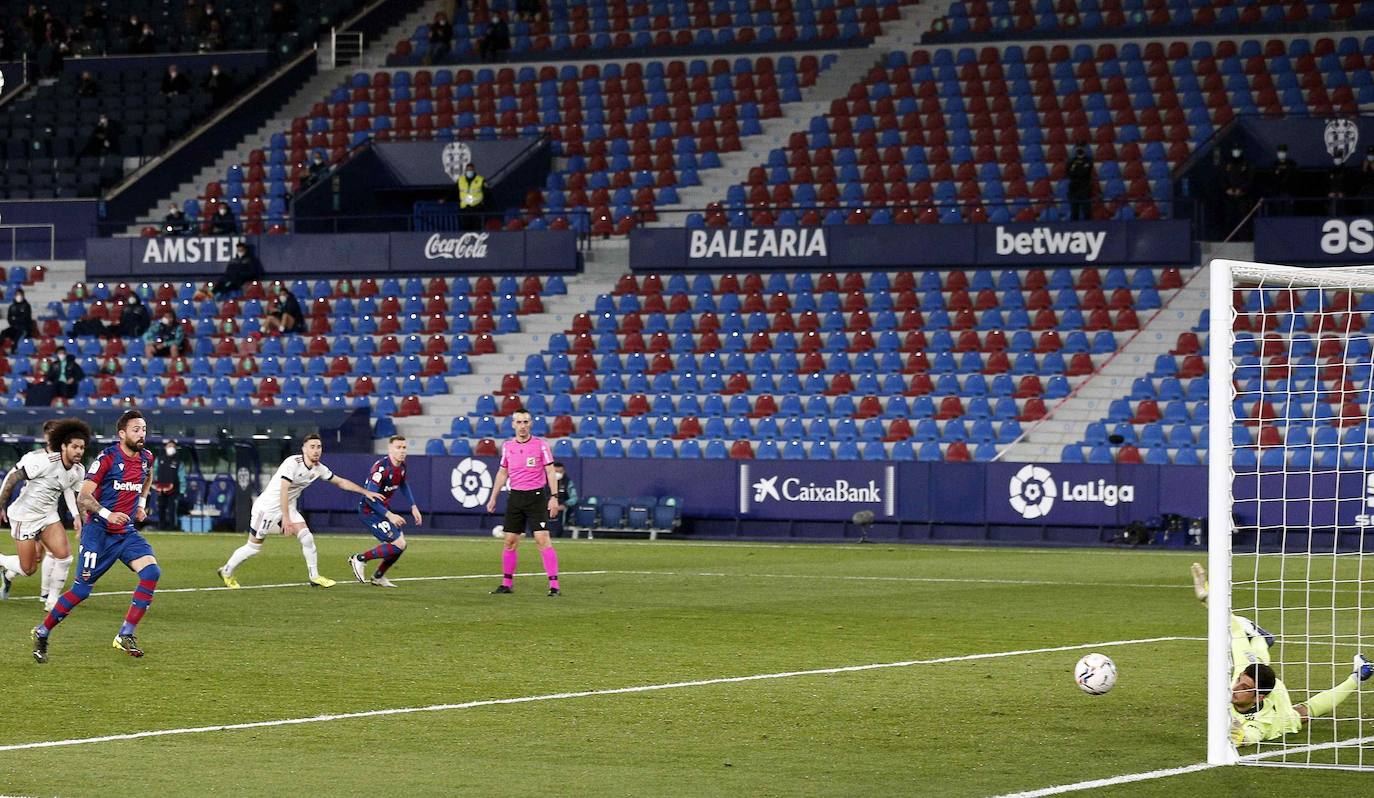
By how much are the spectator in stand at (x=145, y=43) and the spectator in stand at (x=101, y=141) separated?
12.1 feet

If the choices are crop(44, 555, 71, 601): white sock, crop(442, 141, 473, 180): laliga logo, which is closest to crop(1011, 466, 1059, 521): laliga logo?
crop(442, 141, 473, 180): laliga logo

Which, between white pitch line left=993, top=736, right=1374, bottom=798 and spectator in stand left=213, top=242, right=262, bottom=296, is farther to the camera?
spectator in stand left=213, top=242, right=262, bottom=296

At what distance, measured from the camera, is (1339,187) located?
125ft

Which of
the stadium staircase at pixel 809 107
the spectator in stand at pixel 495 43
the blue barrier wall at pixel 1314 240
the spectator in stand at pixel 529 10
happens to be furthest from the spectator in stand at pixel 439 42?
the blue barrier wall at pixel 1314 240

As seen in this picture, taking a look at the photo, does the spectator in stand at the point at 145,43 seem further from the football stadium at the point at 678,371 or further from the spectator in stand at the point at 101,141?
the spectator in stand at the point at 101,141

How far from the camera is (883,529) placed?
3572 centimetres

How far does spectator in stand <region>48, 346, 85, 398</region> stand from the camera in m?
43.5

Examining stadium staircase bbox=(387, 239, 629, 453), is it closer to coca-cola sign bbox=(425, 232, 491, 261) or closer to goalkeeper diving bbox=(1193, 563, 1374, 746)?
coca-cola sign bbox=(425, 232, 491, 261)

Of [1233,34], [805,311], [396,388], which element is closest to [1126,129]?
[1233,34]

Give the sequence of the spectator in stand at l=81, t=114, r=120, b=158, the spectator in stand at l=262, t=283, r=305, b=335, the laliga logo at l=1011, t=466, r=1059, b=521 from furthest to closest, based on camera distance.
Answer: the spectator in stand at l=81, t=114, r=120, b=158
the spectator in stand at l=262, t=283, r=305, b=335
the laliga logo at l=1011, t=466, r=1059, b=521

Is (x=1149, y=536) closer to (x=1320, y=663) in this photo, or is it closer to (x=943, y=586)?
(x=943, y=586)

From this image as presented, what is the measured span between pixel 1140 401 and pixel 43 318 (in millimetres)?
25042

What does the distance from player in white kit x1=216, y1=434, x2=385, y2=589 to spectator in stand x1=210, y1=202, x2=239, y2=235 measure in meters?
22.7

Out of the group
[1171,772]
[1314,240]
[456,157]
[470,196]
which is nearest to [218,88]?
[456,157]
